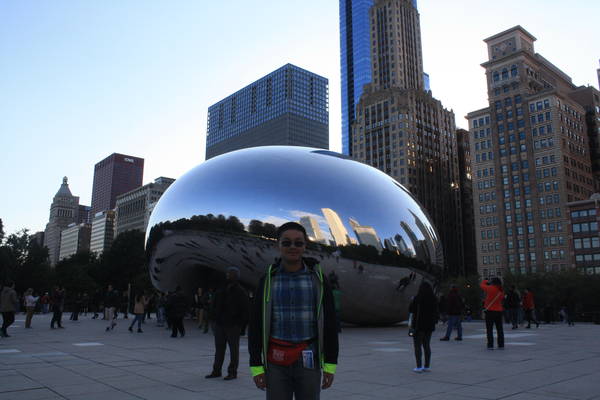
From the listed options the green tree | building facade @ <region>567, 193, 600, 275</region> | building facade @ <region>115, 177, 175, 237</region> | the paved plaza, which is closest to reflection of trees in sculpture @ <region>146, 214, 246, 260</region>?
the paved plaza

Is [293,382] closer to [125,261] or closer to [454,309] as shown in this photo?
[454,309]

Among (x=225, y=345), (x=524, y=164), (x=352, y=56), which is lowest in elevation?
(x=225, y=345)

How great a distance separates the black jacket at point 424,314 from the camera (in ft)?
24.6

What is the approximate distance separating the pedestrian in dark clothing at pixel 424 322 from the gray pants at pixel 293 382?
4.56 m

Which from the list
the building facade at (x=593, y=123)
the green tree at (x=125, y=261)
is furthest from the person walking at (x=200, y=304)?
the building facade at (x=593, y=123)

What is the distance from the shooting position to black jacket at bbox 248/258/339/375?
3.14 metres

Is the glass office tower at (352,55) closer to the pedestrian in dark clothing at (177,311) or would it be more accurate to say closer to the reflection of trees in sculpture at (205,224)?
the reflection of trees in sculpture at (205,224)

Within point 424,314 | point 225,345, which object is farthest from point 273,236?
point 424,314

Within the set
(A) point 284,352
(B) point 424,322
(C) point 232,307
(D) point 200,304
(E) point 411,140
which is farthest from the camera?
(E) point 411,140

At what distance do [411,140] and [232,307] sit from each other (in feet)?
388

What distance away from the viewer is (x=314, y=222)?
515 inches

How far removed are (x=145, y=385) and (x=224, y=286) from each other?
198 cm

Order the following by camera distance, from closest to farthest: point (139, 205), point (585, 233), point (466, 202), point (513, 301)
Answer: point (513, 301) < point (585, 233) < point (466, 202) < point (139, 205)

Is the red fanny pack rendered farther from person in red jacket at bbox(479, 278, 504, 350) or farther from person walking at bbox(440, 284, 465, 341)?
person walking at bbox(440, 284, 465, 341)
